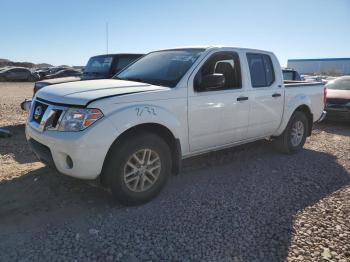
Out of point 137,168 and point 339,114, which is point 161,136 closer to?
point 137,168

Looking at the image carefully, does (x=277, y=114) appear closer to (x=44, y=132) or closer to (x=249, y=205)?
(x=249, y=205)

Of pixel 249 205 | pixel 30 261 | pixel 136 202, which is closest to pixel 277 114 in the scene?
pixel 249 205

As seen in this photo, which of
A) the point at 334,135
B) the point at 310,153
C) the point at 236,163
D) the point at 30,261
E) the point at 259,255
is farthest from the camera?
the point at 334,135

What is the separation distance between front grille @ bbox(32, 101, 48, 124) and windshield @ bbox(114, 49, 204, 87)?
4.17 feet

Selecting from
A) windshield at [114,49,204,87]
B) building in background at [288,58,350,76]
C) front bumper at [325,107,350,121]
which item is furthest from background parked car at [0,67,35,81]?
building in background at [288,58,350,76]

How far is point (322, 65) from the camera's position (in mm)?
68312

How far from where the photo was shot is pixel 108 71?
9016mm

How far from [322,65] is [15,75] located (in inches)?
2190

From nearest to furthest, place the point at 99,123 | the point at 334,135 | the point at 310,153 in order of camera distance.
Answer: the point at 99,123 → the point at 310,153 → the point at 334,135

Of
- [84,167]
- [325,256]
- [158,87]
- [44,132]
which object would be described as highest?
[158,87]

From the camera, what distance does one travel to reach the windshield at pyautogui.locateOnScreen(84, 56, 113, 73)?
914cm

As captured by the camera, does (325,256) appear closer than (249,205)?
Yes

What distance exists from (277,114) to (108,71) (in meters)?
4.68

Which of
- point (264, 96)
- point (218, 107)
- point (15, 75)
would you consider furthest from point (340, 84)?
point (15, 75)
